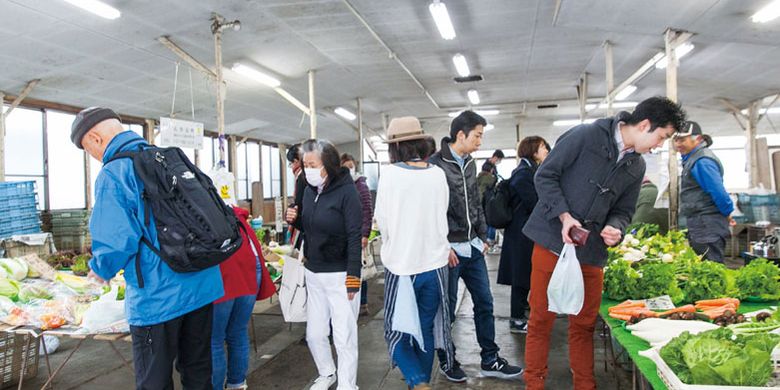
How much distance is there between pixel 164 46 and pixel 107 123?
6411 mm

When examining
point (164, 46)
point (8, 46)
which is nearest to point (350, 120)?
point (164, 46)

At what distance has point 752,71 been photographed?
9.98 meters

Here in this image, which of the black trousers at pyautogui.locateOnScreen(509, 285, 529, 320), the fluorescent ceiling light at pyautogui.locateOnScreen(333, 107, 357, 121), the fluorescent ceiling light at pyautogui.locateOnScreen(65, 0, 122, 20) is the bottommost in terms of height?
the black trousers at pyautogui.locateOnScreen(509, 285, 529, 320)

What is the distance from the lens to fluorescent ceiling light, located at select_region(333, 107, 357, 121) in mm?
14029

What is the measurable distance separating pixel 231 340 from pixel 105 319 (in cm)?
74

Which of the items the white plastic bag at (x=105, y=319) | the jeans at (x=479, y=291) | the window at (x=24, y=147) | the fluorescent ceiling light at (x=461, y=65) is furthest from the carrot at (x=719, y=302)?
the window at (x=24, y=147)

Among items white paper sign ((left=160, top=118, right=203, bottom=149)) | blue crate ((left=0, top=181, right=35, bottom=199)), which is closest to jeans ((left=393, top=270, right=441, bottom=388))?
white paper sign ((left=160, top=118, right=203, bottom=149))

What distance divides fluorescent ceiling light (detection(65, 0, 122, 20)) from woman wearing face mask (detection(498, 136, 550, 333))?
520 centimetres

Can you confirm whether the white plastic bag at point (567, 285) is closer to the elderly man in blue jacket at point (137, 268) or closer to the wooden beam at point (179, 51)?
the elderly man in blue jacket at point (137, 268)

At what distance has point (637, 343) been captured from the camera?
2.11m

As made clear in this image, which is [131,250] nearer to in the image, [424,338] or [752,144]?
[424,338]

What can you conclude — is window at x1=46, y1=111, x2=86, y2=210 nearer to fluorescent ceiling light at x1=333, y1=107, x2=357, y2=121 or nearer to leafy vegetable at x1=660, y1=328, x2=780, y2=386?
fluorescent ceiling light at x1=333, y1=107, x2=357, y2=121

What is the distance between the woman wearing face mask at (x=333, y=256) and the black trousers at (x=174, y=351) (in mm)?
934

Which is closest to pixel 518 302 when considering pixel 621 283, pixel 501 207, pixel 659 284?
pixel 501 207
